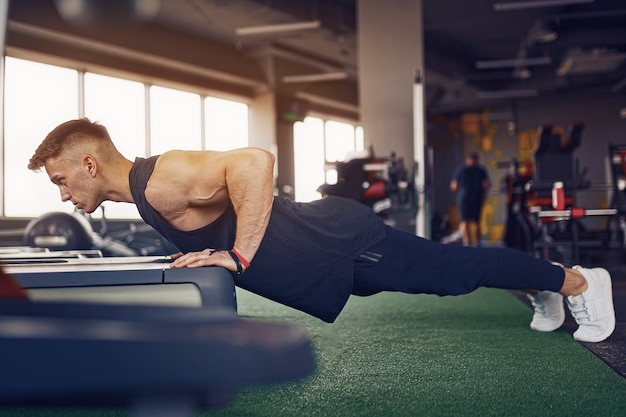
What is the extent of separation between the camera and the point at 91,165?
1647 mm

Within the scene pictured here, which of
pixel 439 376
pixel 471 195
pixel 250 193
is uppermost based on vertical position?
pixel 471 195

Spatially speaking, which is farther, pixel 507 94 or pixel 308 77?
pixel 507 94

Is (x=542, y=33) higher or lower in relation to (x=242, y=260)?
higher

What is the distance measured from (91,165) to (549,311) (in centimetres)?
186

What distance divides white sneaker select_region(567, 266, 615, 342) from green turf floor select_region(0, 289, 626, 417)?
0.08 metres

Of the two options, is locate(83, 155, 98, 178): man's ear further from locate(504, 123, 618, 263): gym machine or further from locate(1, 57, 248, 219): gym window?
locate(1, 57, 248, 219): gym window

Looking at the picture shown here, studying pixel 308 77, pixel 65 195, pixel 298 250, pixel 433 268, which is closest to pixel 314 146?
pixel 308 77

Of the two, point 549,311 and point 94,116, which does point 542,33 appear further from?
point 549,311

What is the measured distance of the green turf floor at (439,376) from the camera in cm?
152

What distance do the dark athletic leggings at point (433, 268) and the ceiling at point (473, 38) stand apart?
19.9ft

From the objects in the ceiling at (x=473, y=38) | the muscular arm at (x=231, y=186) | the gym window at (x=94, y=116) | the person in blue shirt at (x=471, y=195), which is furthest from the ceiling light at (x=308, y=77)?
the muscular arm at (x=231, y=186)

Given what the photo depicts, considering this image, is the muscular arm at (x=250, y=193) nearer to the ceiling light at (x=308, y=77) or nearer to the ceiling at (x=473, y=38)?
the ceiling at (x=473, y=38)

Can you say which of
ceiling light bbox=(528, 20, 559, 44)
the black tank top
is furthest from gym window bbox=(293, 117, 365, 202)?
the black tank top

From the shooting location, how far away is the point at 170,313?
66 centimetres
